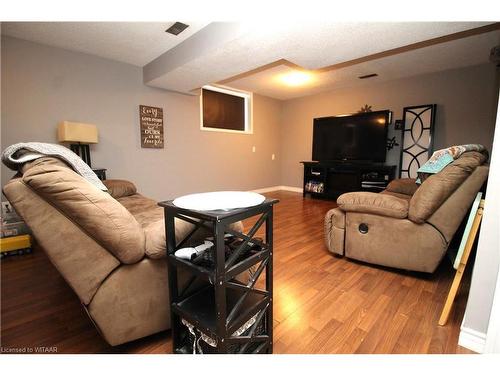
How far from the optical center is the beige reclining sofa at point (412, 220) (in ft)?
4.90

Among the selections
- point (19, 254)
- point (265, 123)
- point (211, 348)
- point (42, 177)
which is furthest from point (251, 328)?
point (265, 123)

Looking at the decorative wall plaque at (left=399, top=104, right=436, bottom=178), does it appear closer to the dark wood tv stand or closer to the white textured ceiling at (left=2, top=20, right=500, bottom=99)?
the dark wood tv stand

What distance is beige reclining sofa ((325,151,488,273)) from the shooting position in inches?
58.8

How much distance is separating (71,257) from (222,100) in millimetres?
4118

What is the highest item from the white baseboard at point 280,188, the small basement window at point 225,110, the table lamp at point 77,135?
the small basement window at point 225,110

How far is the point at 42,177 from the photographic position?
2.71 ft

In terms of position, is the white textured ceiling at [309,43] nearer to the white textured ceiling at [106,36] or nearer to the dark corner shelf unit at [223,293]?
the white textured ceiling at [106,36]

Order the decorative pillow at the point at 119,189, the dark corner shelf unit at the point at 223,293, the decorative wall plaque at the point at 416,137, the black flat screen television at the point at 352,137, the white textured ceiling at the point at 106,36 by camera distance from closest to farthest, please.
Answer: the dark corner shelf unit at the point at 223,293 → the white textured ceiling at the point at 106,36 → the decorative pillow at the point at 119,189 → the decorative wall plaque at the point at 416,137 → the black flat screen television at the point at 352,137

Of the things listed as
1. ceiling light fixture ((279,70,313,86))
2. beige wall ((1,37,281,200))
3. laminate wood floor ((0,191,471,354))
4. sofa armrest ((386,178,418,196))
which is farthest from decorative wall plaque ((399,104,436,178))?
beige wall ((1,37,281,200))

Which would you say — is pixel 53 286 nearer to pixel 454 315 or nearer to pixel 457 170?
pixel 454 315

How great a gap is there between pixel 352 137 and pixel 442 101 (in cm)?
140

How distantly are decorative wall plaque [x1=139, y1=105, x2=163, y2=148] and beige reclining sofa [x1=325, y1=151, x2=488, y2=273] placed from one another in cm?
285

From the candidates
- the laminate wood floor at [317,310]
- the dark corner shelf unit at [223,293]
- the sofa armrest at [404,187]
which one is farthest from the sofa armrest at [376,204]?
the dark corner shelf unit at [223,293]

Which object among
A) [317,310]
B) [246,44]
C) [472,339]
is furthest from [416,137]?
[317,310]
